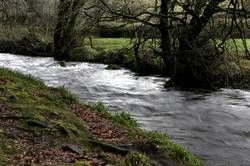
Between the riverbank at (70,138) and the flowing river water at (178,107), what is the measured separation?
2082mm

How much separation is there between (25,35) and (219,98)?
1224 inches

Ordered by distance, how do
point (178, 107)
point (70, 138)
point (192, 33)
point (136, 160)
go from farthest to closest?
point (192, 33), point (178, 107), point (70, 138), point (136, 160)

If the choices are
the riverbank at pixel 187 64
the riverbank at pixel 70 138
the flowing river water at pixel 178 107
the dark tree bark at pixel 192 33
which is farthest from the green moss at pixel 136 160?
the dark tree bark at pixel 192 33

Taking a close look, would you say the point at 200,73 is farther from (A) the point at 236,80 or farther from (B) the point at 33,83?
(B) the point at 33,83

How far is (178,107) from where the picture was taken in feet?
73.7

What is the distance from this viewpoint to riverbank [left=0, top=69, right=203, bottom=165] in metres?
9.89

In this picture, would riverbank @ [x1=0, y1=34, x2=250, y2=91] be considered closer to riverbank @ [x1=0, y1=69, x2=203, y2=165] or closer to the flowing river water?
the flowing river water

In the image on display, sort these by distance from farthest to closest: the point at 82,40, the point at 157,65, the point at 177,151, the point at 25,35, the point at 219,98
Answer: the point at 25,35, the point at 82,40, the point at 157,65, the point at 219,98, the point at 177,151

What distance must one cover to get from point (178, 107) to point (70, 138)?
460 inches

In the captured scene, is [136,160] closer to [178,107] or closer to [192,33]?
[178,107]

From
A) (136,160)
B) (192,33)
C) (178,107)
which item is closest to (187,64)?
(192,33)

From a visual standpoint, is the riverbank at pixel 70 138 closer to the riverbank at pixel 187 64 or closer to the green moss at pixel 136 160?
the green moss at pixel 136 160

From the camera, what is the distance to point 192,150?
1481cm

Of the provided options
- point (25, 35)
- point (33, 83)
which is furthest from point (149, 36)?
point (25, 35)
